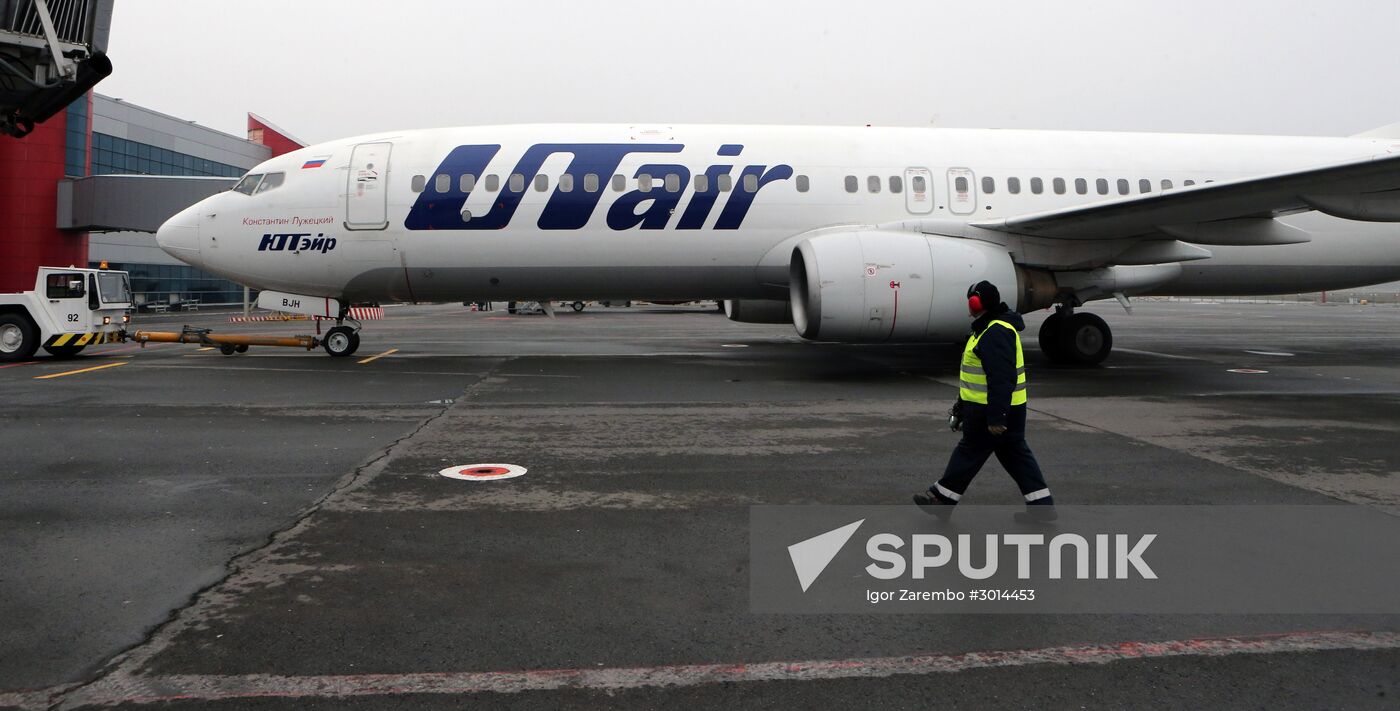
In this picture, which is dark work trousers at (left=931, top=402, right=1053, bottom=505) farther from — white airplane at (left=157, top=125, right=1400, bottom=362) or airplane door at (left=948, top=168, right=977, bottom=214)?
airplane door at (left=948, top=168, right=977, bottom=214)

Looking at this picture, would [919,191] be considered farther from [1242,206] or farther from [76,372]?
[76,372]

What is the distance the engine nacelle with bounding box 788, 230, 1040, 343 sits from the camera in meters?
11.2

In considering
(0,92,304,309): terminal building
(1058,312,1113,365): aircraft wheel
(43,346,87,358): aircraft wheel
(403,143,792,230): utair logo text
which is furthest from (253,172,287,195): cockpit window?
(0,92,304,309): terminal building

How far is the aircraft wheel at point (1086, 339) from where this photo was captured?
13.6 m

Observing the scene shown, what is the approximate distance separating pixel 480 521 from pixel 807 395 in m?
6.09

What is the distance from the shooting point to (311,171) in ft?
43.4

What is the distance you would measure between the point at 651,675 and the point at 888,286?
8.86 metres

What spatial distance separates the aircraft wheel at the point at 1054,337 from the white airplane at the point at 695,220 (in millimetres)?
35

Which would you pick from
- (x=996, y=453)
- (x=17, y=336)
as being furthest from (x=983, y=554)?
(x=17, y=336)

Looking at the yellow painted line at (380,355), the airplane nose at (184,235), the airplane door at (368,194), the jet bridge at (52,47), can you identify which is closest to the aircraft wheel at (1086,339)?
the airplane door at (368,194)

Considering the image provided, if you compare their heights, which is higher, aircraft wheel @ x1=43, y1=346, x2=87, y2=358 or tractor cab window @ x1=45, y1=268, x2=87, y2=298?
tractor cab window @ x1=45, y1=268, x2=87, y2=298

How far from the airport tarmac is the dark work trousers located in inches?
21.5

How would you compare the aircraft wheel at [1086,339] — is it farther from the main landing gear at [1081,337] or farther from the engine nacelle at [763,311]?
the engine nacelle at [763,311]

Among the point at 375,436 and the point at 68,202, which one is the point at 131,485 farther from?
Result: the point at 68,202
